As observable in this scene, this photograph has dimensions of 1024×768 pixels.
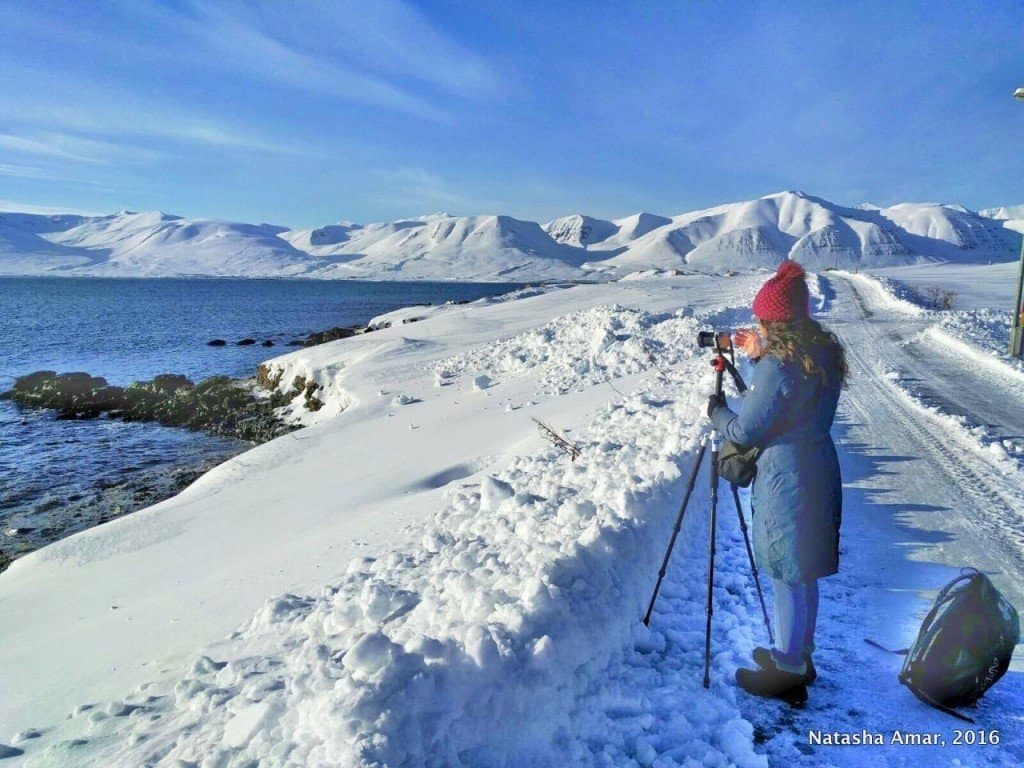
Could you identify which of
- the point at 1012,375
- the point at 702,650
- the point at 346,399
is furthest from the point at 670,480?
the point at 346,399

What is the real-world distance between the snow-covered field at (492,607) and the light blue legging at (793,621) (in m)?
0.27

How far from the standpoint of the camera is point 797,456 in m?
3.32

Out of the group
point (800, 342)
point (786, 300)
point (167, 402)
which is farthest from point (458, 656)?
point (167, 402)

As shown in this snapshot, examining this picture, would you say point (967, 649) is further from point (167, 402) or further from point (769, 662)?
point (167, 402)

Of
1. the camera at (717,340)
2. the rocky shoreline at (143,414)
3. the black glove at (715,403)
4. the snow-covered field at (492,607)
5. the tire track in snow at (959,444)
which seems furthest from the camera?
the rocky shoreline at (143,414)

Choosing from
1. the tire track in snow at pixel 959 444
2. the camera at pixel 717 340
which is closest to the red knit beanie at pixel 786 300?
the camera at pixel 717 340

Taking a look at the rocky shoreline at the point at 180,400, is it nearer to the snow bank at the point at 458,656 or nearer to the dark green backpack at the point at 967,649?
the snow bank at the point at 458,656

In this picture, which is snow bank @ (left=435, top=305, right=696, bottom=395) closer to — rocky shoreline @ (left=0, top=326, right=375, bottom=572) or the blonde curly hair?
rocky shoreline @ (left=0, top=326, right=375, bottom=572)

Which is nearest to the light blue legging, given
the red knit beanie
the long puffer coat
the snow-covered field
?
the long puffer coat

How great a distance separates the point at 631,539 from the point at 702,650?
2.88 ft

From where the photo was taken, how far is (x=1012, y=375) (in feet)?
41.4

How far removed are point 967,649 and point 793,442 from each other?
58.1 inches

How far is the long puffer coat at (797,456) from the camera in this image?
3256mm

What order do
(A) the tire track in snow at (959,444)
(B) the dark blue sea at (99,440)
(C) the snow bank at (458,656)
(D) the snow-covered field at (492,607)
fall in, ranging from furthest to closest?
(B) the dark blue sea at (99,440) < (A) the tire track in snow at (959,444) < (D) the snow-covered field at (492,607) < (C) the snow bank at (458,656)
